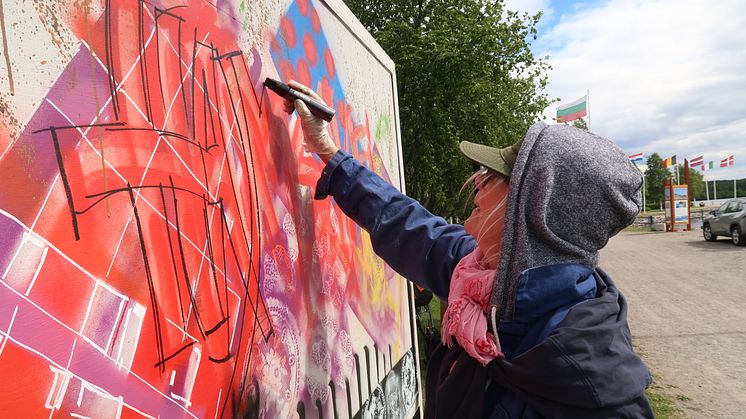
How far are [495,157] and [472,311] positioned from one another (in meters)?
0.42

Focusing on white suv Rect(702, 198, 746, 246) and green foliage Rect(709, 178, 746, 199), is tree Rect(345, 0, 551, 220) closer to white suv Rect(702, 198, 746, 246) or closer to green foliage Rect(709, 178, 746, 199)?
white suv Rect(702, 198, 746, 246)

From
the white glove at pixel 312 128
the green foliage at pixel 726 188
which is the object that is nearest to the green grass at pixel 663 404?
the white glove at pixel 312 128

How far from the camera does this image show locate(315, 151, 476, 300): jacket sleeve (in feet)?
5.60

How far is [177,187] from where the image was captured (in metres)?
0.96

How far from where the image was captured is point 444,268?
5.83 feet

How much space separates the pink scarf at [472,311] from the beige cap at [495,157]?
0.89 feet

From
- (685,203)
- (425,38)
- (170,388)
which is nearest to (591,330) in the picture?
(170,388)

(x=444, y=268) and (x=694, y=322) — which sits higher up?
(x=444, y=268)

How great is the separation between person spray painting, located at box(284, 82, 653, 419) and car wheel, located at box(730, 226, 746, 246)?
17.2 metres

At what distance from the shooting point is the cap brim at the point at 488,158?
138 centimetres

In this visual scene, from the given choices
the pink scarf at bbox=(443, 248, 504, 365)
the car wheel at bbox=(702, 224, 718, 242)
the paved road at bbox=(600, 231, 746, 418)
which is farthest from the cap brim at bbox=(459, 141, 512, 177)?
the car wheel at bbox=(702, 224, 718, 242)

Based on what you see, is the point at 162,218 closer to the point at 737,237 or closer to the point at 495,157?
A: the point at 495,157

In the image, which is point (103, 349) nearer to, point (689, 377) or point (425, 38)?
point (689, 377)

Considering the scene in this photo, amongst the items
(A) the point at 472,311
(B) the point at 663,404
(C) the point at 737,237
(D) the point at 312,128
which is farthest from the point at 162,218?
(C) the point at 737,237
